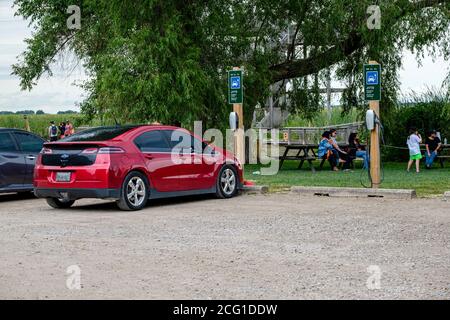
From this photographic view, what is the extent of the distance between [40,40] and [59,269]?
26139 mm

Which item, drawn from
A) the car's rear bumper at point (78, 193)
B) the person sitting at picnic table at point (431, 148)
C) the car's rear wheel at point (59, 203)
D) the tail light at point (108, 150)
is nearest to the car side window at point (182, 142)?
the tail light at point (108, 150)

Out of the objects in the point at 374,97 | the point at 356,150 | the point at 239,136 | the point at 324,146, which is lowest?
the point at 356,150

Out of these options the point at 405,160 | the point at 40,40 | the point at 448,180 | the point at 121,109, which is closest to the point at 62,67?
the point at 40,40

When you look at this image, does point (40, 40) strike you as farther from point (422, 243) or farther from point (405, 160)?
point (422, 243)

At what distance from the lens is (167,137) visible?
16531 millimetres

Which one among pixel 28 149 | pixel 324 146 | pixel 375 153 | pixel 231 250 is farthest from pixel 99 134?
pixel 324 146

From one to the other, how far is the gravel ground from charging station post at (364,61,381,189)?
199cm

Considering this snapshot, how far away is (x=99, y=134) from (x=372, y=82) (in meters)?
5.76

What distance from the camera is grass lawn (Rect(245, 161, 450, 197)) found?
19.1 meters

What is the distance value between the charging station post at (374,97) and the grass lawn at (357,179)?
849mm

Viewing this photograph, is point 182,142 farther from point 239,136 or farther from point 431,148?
point 431,148

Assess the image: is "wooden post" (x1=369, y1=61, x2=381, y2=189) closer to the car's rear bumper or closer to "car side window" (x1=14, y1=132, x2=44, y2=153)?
the car's rear bumper

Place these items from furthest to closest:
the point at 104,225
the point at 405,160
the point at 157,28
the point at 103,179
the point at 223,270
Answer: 1. the point at 405,160
2. the point at 157,28
3. the point at 103,179
4. the point at 104,225
5. the point at 223,270

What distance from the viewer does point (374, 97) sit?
58.0 feet
